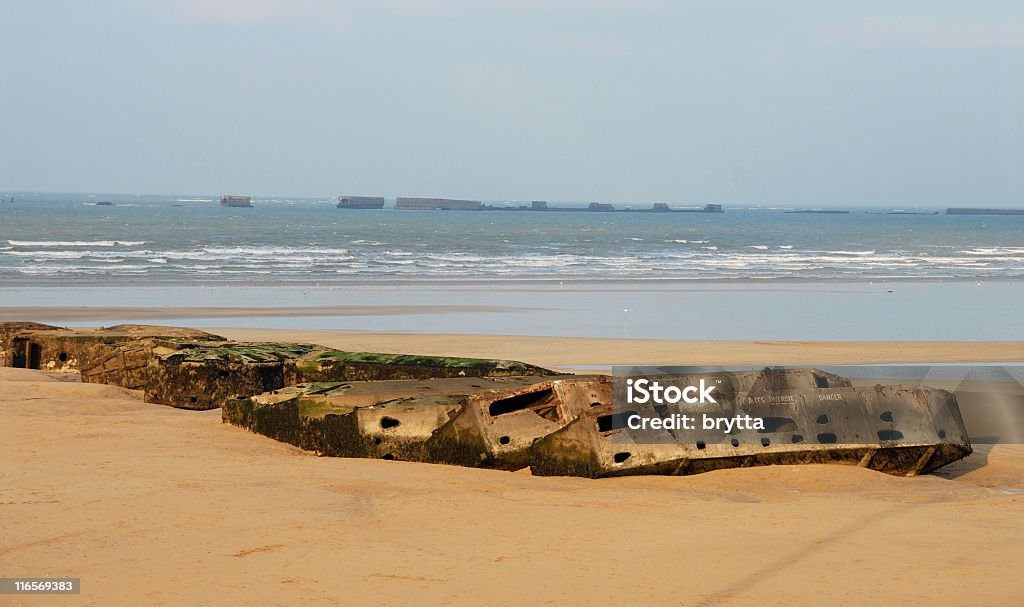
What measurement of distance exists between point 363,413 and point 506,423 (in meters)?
1.23

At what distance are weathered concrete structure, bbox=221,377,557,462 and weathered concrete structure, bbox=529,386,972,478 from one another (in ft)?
3.36

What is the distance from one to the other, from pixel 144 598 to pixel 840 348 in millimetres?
14584

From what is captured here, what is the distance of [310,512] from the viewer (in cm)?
656

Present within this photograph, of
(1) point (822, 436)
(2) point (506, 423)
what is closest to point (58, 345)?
(2) point (506, 423)

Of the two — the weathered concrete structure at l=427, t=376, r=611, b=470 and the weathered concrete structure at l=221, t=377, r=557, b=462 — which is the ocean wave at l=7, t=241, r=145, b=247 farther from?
the weathered concrete structure at l=427, t=376, r=611, b=470

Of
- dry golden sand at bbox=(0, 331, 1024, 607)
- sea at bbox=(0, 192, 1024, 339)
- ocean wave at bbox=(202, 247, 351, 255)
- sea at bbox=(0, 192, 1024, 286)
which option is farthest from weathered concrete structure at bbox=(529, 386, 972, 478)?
ocean wave at bbox=(202, 247, 351, 255)

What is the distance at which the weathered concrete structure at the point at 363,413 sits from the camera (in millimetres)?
8523

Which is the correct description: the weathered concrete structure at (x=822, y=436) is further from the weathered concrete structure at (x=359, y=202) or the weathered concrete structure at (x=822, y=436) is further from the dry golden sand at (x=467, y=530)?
the weathered concrete structure at (x=359, y=202)

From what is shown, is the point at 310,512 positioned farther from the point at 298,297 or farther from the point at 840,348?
the point at 298,297

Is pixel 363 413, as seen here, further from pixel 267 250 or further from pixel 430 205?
pixel 430 205

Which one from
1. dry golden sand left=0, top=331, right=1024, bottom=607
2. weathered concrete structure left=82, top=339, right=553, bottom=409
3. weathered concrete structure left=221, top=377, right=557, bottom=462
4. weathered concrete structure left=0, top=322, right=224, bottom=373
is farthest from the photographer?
weathered concrete structure left=0, top=322, right=224, bottom=373

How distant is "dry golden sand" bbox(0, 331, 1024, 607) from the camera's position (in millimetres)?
5176

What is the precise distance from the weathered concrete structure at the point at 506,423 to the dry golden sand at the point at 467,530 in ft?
0.80

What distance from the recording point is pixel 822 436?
8102mm
